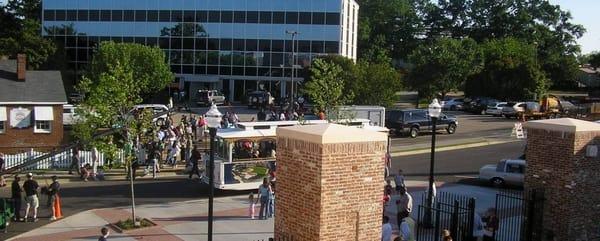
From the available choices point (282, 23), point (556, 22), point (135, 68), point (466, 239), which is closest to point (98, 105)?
point (466, 239)

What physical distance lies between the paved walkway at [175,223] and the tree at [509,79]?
41.6 m

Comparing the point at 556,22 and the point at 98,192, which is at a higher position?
the point at 556,22

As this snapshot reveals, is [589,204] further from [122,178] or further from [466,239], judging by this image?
[122,178]

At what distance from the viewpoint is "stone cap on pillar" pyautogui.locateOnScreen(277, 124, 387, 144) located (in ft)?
34.9

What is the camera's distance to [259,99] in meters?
60.1

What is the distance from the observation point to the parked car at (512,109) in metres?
54.7

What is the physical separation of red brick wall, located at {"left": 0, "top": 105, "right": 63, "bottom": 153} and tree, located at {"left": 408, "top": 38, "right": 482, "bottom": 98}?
36620 millimetres

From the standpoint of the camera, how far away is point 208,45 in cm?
7112

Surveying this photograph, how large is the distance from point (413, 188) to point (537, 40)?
71.4 meters

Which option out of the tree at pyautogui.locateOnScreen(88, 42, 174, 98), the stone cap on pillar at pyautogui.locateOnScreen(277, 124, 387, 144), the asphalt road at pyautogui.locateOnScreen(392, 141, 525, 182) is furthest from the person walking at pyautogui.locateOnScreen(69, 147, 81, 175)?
the tree at pyautogui.locateOnScreen(88, 42, 174, 98)

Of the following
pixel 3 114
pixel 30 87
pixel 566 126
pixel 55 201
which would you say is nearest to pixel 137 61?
pixel 30 87

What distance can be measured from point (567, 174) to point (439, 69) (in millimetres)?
47643

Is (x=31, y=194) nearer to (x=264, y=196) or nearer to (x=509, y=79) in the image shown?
(x=264, y=196)

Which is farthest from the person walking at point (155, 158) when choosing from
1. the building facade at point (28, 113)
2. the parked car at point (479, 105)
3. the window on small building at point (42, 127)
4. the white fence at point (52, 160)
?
the parked car at point (479, 105)
